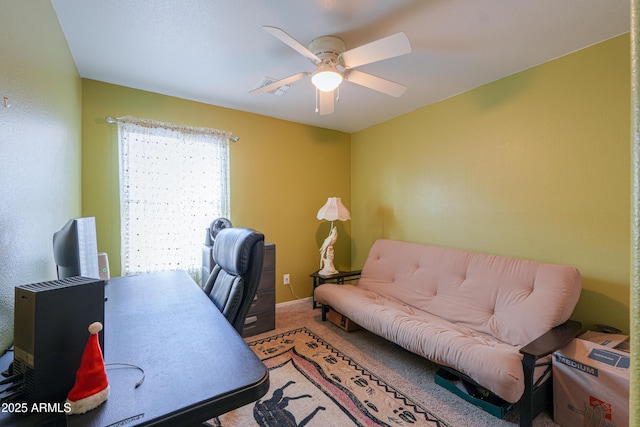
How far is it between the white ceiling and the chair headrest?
124 cm

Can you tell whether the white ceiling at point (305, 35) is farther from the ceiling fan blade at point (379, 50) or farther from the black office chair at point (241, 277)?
the black office chair at point (241, 277)

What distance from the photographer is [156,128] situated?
102 inches

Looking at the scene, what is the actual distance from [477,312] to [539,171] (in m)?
1.18

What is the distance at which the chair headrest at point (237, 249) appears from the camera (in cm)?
137

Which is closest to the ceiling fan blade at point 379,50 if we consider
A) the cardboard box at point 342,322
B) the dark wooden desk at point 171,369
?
the dark wooden desk at point 171,369

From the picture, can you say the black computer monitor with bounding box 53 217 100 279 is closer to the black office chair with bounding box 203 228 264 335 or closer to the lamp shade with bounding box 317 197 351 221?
the black office chair with bounding box 203 228 264 335

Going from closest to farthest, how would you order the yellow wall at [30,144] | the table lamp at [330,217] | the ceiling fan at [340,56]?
the yellow wall at [30,144], the ceiling fan at [340,56], the table lamp at [330,217]

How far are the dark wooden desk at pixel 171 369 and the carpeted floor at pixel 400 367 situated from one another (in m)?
1.42

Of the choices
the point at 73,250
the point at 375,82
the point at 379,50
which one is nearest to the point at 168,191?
the point at 73,250

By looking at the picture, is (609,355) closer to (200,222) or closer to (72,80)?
(200,222)

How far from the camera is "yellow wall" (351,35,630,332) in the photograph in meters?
1.80

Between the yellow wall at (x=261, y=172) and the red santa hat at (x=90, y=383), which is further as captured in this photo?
the yellow wall at (x=261, y=172)

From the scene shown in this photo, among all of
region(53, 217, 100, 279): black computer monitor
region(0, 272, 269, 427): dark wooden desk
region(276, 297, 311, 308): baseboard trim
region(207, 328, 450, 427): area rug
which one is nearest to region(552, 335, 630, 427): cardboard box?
region(207, 328, 450, 427): area rug

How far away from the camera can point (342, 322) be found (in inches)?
109
